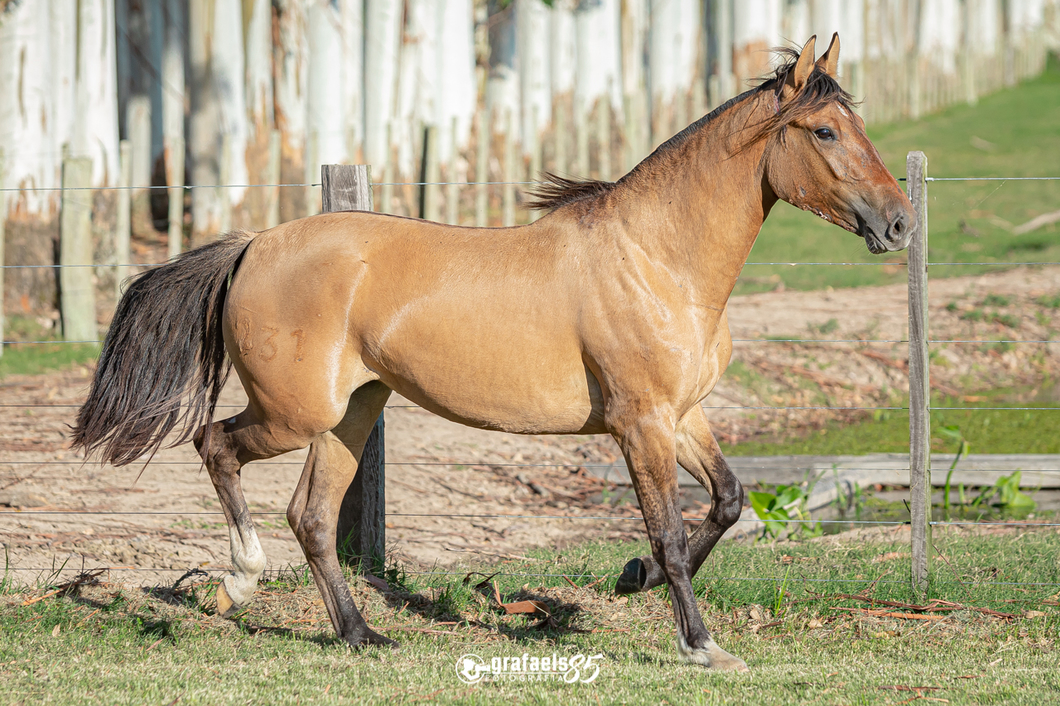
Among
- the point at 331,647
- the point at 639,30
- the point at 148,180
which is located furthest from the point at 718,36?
the point at 331,647

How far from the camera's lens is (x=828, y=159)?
13.2 feet

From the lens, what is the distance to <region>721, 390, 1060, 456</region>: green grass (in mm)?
8656

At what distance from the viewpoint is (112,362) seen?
15.8ft

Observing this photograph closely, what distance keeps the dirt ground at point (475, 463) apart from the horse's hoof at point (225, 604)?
2.17 feet

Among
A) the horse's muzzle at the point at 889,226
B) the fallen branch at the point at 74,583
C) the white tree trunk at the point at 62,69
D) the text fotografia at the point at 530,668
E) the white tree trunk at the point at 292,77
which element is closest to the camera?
the horse's muzzle at the point at 889,226

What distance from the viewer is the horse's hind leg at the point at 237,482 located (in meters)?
4.64

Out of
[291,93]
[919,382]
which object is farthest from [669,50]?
[919,382]

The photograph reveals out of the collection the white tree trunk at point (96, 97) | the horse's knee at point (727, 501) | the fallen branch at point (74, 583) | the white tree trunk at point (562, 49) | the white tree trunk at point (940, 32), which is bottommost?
the fallen branch at point (74, 583)

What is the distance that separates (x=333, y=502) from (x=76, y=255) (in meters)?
6.91

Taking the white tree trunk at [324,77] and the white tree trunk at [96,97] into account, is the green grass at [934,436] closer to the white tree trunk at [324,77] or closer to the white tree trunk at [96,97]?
the white tree trunk at [324,77]

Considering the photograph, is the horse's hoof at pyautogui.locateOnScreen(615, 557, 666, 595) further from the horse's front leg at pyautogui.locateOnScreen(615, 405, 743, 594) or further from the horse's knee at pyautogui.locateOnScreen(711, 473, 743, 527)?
the horse's knee at pyautogui.locateOnScreen(711, 473, 743, 527)

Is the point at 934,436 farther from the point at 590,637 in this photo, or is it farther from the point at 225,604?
the point at 225,604

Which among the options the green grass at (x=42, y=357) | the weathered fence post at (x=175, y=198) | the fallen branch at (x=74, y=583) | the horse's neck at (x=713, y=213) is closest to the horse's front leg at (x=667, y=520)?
the horse's neck at (x=713, y=213)

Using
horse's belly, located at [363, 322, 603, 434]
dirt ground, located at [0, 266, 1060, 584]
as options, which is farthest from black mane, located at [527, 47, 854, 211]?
dirt ground, located at [0, 266, 1060, 584]
